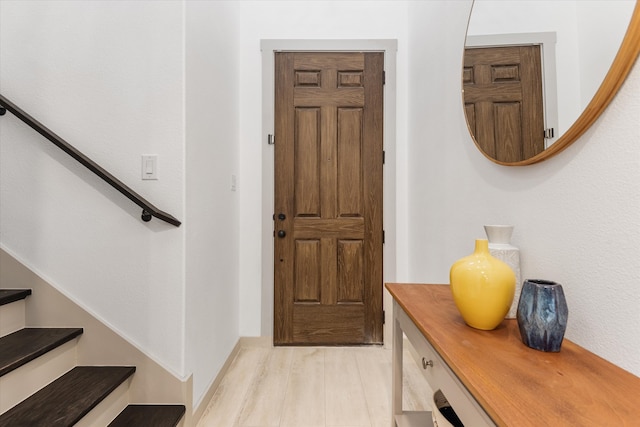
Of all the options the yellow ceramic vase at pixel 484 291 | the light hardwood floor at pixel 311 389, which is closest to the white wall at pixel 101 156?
the light hardwood floor at pixel 311 389

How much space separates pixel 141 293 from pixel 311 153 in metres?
1.60

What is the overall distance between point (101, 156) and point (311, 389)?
5.68 feet

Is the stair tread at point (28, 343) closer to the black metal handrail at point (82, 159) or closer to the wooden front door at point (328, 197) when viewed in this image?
the black metal handrail at point (82, 159)

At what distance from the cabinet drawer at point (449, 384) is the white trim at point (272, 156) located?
1.51 meters

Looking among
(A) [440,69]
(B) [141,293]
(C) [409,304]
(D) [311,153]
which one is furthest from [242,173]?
(C) [409,304]

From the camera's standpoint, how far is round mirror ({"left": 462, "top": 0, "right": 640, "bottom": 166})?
30.4 inches

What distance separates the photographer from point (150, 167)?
1502 mm

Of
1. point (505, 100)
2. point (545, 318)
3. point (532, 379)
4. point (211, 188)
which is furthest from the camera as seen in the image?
point (211, 188)

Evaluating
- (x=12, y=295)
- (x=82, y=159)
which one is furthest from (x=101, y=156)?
(x=12, y=295)

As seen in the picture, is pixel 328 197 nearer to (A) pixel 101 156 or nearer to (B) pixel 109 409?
(A) pixel 101 156

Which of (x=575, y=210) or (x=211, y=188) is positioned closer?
(x=575, y=210)

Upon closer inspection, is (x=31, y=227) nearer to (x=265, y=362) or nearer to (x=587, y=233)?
(x=265, y=362)

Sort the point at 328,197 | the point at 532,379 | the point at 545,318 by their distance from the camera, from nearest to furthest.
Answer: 1. the point at 532,379
2. the point at 545,318
3. the point at 328,197

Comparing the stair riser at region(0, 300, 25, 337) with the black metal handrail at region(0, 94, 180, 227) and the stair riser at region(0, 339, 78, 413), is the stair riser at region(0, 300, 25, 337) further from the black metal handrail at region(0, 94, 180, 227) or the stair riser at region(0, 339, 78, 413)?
the black metal handrail at region(0, 94, 180, 227)
